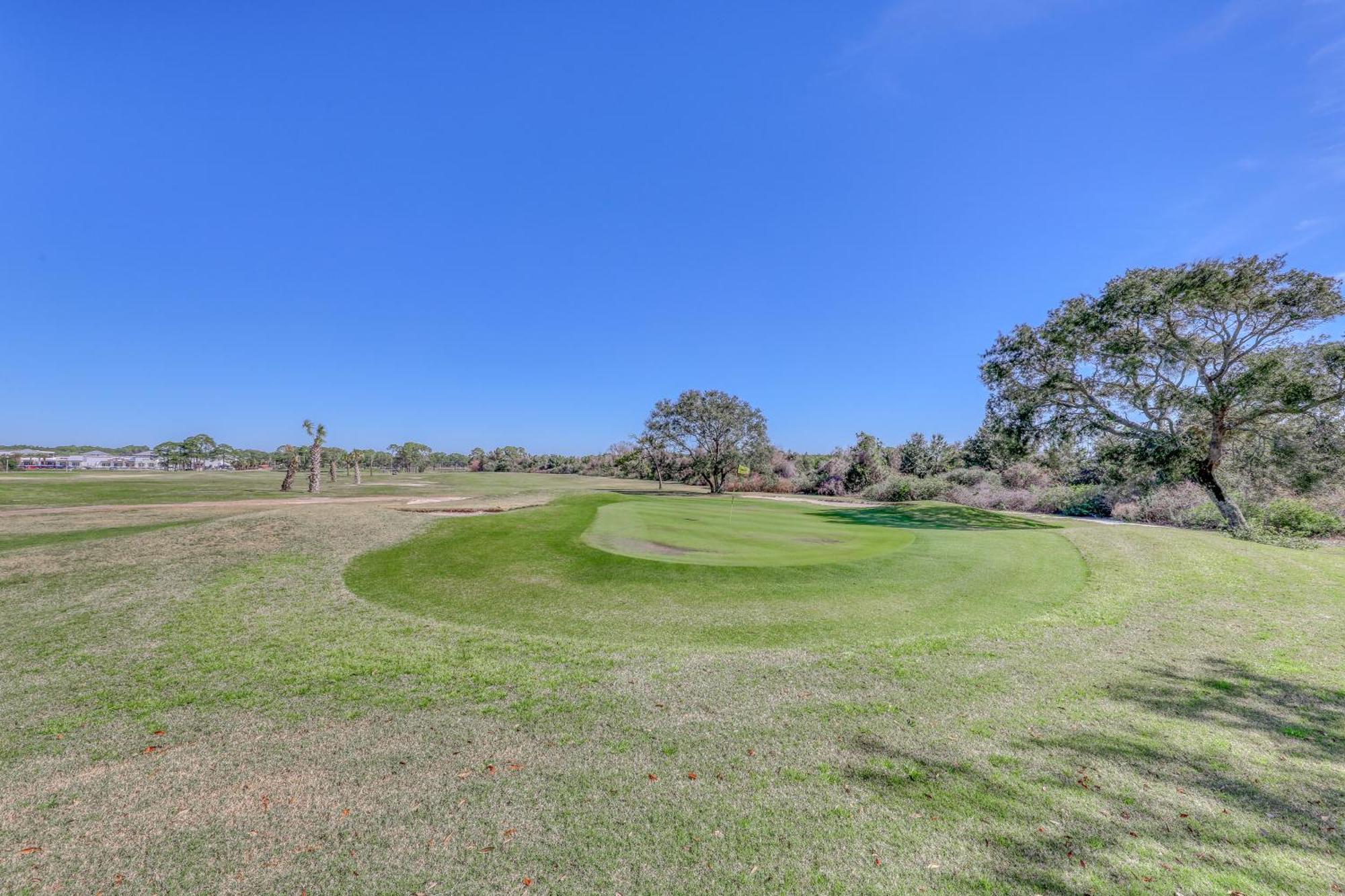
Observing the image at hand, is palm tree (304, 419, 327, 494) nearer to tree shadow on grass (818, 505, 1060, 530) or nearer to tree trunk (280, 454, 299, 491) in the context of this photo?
tree trunk (280, 454, 299, 491)

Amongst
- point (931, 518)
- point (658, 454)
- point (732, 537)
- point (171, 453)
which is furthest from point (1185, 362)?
point (171, 453)

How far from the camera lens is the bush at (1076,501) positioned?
23.3 m

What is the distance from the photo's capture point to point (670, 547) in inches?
412

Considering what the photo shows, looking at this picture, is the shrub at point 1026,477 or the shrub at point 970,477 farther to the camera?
the shrub at point 970,477

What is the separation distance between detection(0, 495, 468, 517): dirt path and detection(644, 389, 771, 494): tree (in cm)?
1855

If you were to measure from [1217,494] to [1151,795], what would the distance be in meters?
22.0

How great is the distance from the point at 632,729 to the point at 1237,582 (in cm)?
1159

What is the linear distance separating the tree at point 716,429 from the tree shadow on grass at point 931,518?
17.0m

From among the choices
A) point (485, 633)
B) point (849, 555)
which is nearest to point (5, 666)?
point (485, 633)

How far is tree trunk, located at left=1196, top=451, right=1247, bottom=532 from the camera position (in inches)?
635

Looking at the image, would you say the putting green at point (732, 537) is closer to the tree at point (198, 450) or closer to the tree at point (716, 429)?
the tree at point (716, 429)

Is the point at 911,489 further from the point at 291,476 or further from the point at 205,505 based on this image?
the point at 291,476

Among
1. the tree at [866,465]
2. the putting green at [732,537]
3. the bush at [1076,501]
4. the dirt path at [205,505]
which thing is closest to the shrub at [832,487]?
the tree at [866,465]

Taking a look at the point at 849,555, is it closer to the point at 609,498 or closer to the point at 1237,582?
the point at 1237,582
